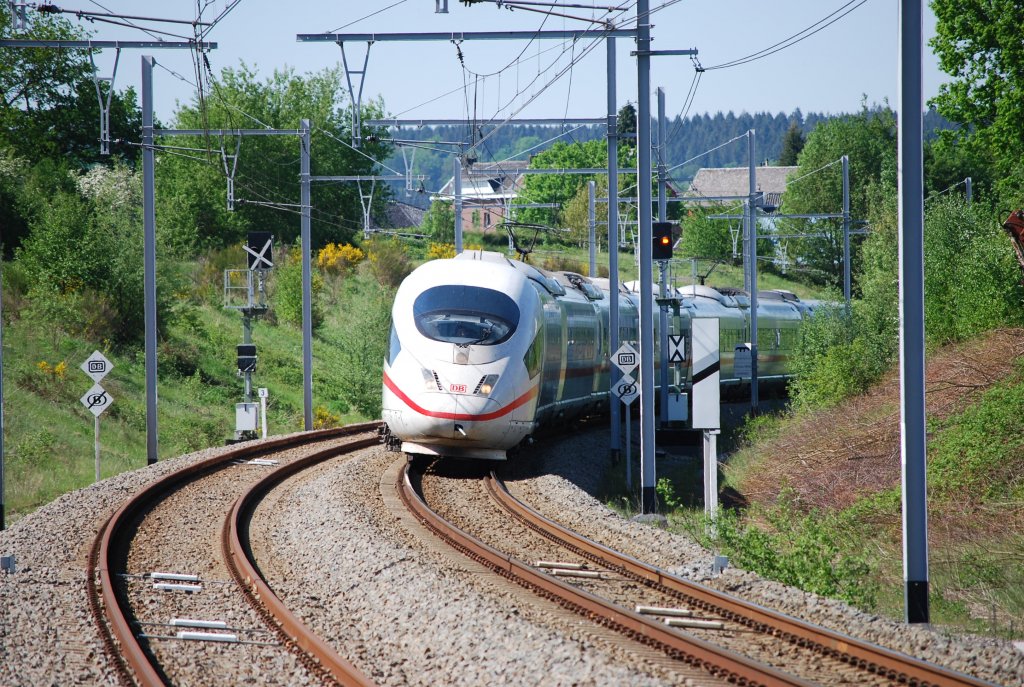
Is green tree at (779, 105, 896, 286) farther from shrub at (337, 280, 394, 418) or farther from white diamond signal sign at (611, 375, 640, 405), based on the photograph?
white diamond signal sign at (611, 375, 640, 405)

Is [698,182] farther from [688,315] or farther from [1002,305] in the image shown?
[1002,305]

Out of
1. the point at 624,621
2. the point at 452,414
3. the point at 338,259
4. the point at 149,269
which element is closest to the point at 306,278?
the point at 149,269

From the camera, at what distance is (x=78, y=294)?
39.3m

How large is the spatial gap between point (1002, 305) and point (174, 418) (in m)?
22.8

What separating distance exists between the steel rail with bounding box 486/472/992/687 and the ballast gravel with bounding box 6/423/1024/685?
1.63ft

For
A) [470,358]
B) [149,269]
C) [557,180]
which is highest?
[557,180]

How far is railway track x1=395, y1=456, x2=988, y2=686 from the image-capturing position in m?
8.12

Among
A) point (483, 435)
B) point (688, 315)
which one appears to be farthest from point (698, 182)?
point (483, 435)

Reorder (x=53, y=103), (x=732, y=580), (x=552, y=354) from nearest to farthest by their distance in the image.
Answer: (x=732, y=580), (x=552, y=354), (x=53, y=103)

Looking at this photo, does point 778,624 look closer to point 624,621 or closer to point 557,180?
point 624,621

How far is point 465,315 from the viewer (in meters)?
18.7

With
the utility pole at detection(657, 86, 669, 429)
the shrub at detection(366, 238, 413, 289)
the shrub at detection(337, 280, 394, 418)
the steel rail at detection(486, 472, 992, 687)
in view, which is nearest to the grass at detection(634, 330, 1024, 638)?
the steel rail at detection(486, 472, 992, 687)

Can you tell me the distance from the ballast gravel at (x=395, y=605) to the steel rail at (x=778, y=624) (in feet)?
1.63

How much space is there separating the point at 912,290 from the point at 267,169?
6305cm
